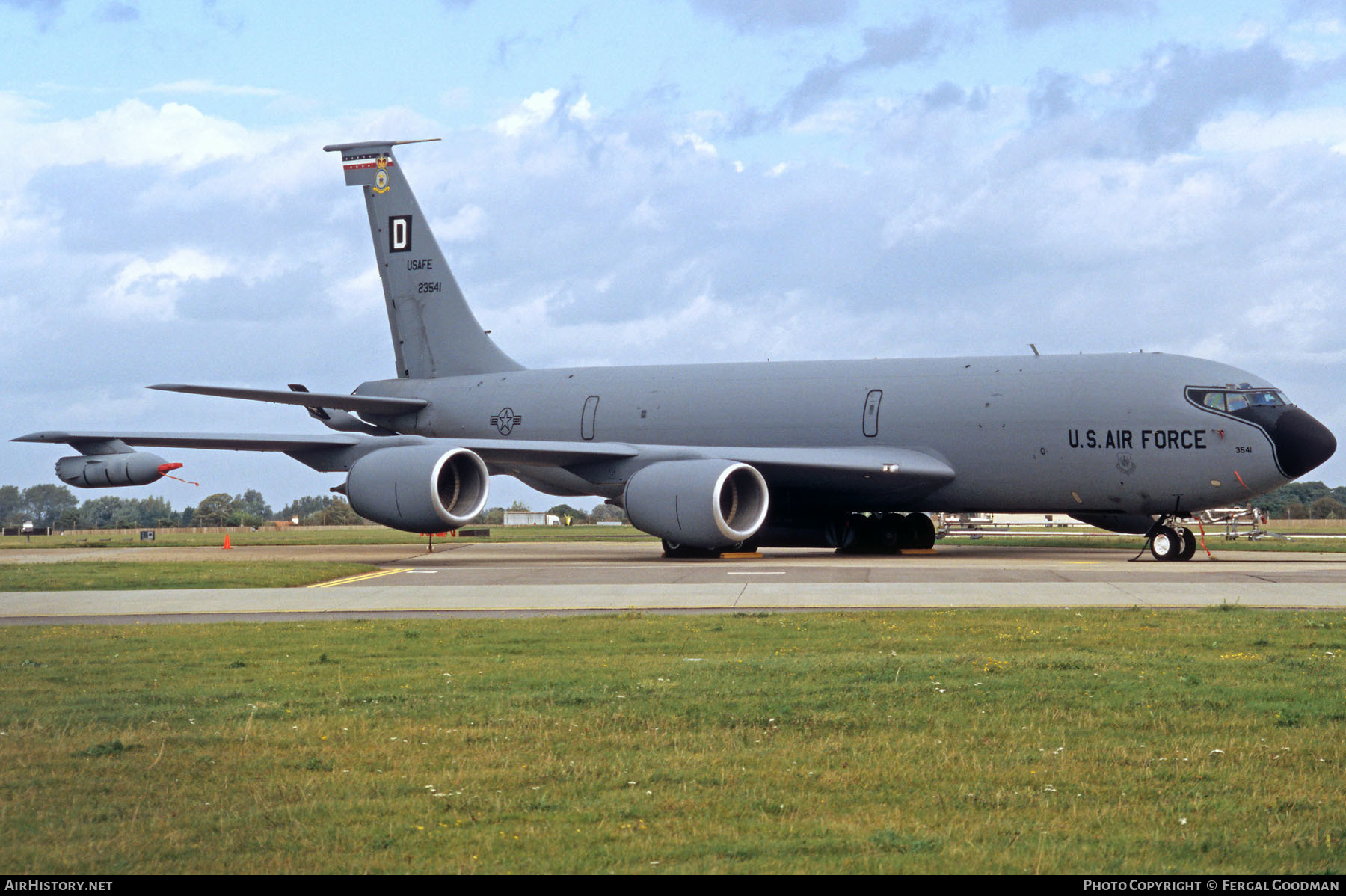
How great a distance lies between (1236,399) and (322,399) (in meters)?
19.3

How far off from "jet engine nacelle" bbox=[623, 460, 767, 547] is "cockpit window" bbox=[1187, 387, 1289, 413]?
810 cm

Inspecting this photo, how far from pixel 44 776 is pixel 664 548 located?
20.4m

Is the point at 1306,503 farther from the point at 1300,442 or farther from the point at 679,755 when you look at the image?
the point at 679,755

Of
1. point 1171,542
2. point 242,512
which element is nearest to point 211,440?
point 1171,542

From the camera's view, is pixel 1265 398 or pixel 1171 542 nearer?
pixel 1265 398

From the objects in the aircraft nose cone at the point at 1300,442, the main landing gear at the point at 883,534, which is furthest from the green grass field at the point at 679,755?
the main landing gear at the point at 883,534

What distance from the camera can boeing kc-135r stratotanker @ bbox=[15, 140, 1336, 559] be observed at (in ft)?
77.4

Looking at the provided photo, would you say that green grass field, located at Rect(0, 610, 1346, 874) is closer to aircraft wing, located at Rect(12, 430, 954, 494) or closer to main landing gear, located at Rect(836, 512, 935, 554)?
aircraft wing, located at Rect(12, 430, 954, 494)

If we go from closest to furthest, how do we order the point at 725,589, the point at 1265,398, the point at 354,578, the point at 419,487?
the point at 725,589
the point at 354,578
the point at 1265,398
the point at 419,487

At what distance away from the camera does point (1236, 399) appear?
23.3 meters

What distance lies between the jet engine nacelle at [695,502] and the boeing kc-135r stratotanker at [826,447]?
0.13ft

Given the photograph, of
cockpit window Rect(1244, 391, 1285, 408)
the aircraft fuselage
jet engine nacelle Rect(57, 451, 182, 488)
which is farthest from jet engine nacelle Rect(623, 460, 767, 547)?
jet engine nacelle Rect(57, 451, 182, 488)
